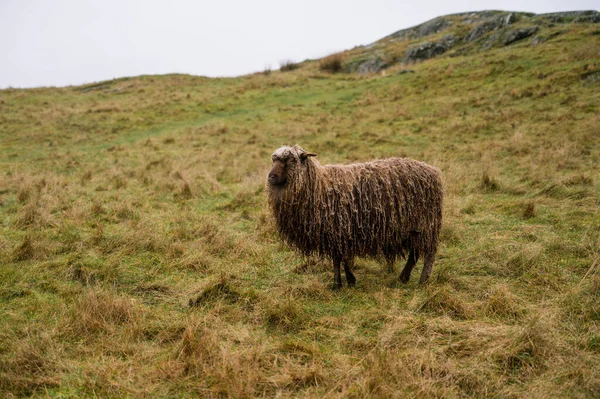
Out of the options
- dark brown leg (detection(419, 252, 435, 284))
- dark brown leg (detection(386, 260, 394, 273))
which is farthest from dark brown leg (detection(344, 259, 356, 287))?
dark brown leg (detection(419, 252, 435, 284))

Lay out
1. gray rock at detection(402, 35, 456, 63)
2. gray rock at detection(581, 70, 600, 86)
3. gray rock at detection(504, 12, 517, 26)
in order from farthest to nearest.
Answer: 1. gray rock at detection(402, 35, 456, 63)
2. gray rock at detection(504, 12, 517, 26)
3. gray rock at detection(581, 70, 600, 86)

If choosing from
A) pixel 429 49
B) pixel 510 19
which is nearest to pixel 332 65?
pixel 429 49

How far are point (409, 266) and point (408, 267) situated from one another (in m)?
0.02

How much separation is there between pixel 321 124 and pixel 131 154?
28.5ft

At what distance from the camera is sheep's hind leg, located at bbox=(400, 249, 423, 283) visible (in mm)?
5770

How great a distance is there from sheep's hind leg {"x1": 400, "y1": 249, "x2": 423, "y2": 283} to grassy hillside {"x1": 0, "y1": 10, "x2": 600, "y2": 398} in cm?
19

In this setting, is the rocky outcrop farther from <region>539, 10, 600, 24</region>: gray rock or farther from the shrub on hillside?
the shrub on hillside

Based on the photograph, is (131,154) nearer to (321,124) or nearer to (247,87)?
(321,124)

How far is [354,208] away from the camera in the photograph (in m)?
5.49

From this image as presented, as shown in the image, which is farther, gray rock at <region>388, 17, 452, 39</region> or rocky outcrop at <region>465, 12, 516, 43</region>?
gray rock at <region>388, 17, 452, 39</region>

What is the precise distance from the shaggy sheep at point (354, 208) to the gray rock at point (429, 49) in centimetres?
3279

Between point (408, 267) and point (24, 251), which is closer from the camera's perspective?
point (408, 267)

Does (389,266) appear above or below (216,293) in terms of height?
below

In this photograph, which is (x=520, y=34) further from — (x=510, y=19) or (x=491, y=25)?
(x=510, y=19)
